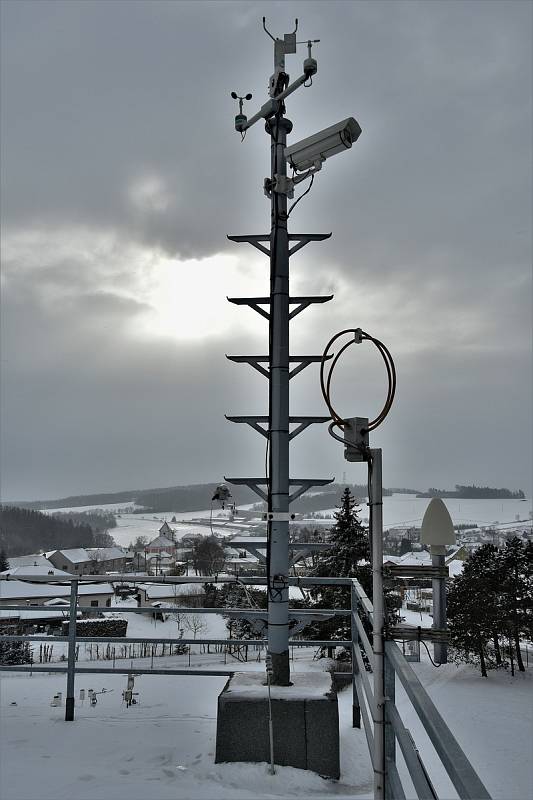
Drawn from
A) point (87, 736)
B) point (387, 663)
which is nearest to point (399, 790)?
point (387, 663)

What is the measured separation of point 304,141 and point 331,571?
780 inches

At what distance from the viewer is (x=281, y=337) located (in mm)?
4609

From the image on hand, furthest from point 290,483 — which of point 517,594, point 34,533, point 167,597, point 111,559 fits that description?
point 34,533

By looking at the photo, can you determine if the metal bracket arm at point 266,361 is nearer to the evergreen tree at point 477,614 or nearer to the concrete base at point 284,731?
the concrete base at point 284,731

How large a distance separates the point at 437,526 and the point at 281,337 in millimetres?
2316

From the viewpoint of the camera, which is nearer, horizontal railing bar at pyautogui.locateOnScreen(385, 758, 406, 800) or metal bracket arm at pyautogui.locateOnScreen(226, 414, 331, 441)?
horizontal railing bar at pyautogui.locateOnScreen(385, 758, 406, 800)

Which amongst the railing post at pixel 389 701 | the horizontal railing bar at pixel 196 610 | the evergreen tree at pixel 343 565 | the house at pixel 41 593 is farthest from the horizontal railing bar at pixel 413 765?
the house at pixel 41 593

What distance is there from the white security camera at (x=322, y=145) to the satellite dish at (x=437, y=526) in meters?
3.15

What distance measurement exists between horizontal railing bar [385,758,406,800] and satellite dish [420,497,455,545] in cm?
100

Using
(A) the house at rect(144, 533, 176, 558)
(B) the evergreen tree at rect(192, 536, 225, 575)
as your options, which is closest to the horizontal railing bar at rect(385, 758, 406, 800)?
(B) the evergreen tree at rect(192, 536, 225, 575)

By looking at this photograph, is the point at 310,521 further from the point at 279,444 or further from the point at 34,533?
the point at 279,444

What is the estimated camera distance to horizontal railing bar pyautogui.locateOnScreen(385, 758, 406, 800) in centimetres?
219

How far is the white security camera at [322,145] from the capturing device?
4.41 metres

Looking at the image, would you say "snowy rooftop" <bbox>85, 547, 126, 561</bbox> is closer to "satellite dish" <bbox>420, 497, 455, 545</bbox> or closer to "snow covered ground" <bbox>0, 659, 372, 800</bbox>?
"snow covered ground" <bbox>0, 659, 372, 800</bbox>
